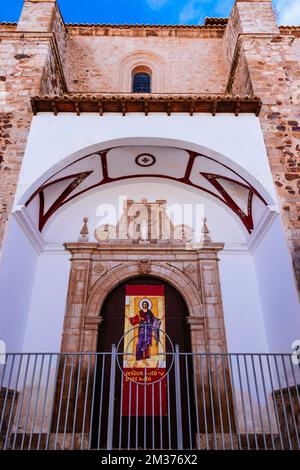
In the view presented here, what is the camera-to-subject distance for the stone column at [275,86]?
5.41m

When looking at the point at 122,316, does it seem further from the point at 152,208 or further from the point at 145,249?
the point at 152,208

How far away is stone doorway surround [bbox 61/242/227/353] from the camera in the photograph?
5.95 metres

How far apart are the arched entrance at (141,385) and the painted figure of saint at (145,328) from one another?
0.41 ft

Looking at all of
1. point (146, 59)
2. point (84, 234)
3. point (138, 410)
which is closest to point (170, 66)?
point (146, 59)

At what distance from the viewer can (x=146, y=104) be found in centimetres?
596

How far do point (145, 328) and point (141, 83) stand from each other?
23.8ft

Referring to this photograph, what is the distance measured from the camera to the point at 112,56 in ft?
33.0

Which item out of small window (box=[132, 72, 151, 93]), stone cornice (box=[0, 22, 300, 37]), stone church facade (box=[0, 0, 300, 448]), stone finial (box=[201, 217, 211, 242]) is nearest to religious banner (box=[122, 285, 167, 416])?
stone church facade (box=[0, 0, 300, 448])

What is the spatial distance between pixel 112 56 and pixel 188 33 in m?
2.58

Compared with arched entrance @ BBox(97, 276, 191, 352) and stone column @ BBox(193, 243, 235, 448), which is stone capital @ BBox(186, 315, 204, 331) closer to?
stone column @ BBox(193, 243, 235, 448)

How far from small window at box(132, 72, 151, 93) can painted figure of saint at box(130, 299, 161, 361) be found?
6376 mm

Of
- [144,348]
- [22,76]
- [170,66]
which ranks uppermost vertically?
[170,66]

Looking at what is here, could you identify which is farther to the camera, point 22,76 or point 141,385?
point 22,76

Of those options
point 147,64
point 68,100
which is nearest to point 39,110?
point 68,100
